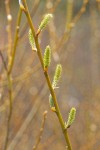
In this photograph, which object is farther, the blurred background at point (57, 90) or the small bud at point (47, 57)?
the blurred background at point (57, 90)

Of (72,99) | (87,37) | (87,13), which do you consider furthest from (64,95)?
(87,13)

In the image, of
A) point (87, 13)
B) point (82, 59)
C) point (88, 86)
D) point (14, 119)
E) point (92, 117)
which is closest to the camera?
point (14, 119)

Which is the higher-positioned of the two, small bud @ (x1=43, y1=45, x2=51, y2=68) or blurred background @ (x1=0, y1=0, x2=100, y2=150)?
small bud @ (x1=43, y1=45, x2=51, y2=68)

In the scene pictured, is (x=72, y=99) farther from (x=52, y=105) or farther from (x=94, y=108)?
(x=52, y=105)

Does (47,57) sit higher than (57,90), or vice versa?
(47,57)

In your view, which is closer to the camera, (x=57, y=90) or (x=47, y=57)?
(x=47, y=57)

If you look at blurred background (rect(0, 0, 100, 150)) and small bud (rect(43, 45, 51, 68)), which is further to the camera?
blurred background (rect(0, 0, 100, 150))

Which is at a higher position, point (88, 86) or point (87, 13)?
point (87, 13)

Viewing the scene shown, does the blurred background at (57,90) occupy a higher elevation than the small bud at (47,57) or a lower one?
lower
